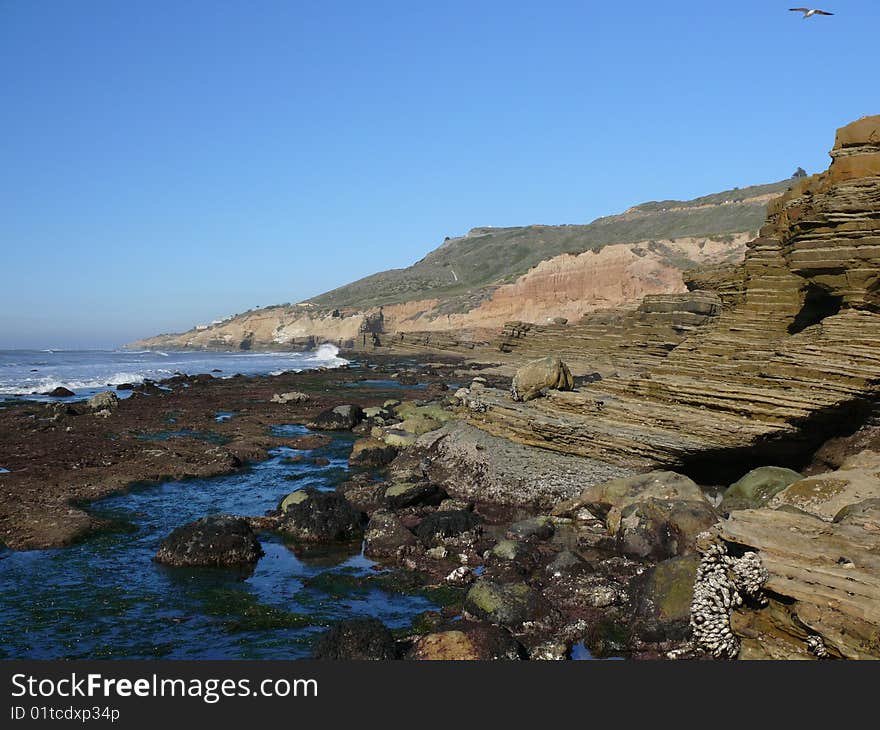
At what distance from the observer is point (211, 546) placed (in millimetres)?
14219

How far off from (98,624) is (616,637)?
29.1ft

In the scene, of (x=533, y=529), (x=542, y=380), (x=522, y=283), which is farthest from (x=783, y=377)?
(x=522, y=283)

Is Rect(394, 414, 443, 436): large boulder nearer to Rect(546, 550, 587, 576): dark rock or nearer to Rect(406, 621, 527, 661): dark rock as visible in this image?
Rect(546, 550, 587, 576): dark rock

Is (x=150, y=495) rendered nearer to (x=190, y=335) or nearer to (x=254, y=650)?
(x=254, y=650)

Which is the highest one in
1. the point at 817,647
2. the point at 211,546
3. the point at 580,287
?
the point at 580,287

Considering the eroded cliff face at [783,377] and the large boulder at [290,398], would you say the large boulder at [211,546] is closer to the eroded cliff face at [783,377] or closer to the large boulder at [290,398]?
the eroded cliff face at [783,377]

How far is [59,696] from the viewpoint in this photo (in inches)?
270

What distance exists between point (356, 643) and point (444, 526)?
5.84 m

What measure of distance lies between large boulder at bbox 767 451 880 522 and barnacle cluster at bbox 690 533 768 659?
13.3ft

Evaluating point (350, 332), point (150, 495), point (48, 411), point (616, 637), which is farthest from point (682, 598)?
point (350, 332)

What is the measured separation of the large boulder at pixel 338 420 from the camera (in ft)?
108

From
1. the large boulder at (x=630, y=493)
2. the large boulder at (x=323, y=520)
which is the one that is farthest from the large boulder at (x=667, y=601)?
the large boulder at (x=323, y=520)

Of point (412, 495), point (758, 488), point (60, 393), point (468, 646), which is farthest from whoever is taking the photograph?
point (60, 393)

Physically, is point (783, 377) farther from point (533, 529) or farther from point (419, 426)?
point (419, 426)
